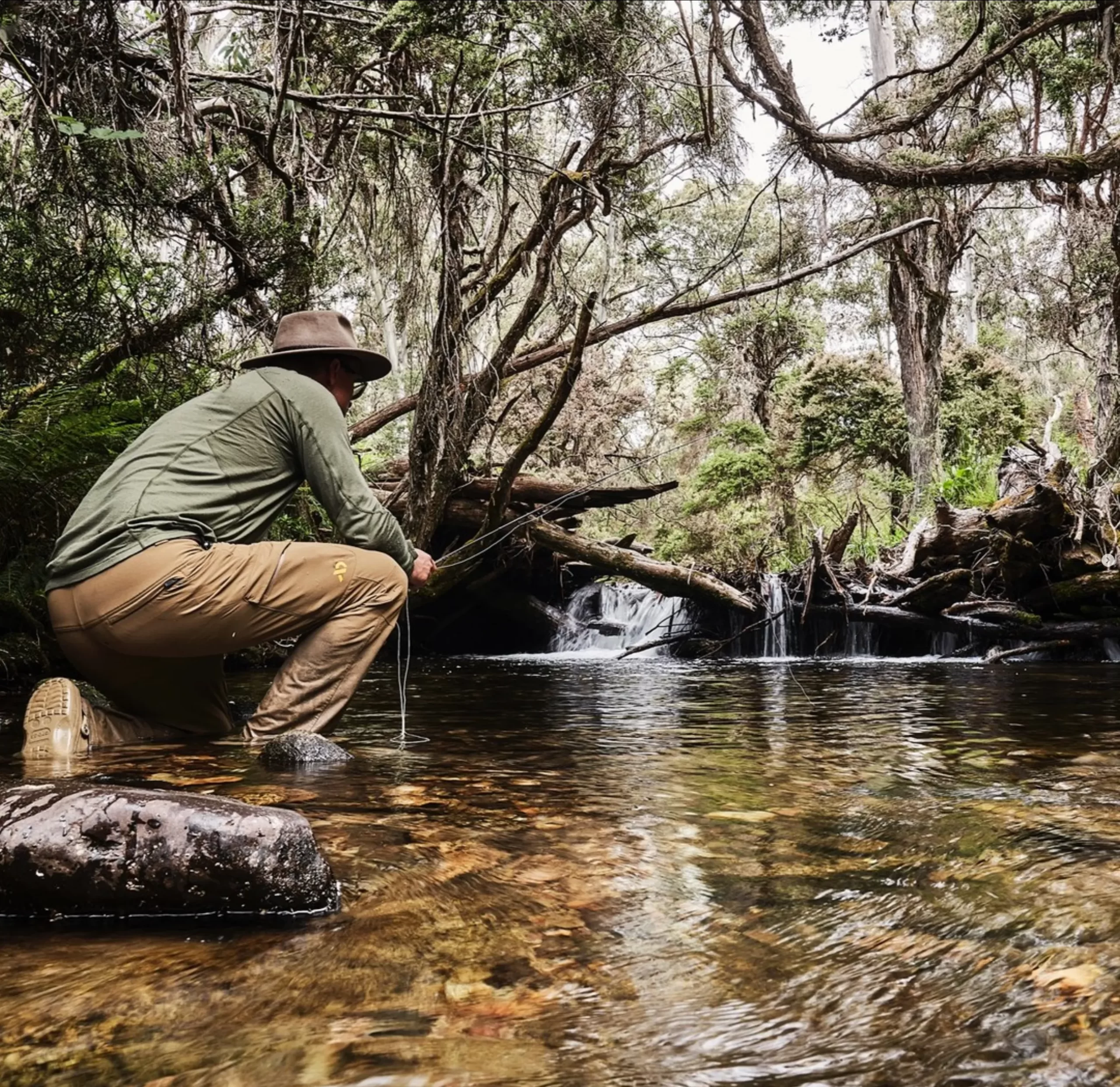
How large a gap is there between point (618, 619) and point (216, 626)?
935 centimetres

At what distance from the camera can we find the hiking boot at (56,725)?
337cm

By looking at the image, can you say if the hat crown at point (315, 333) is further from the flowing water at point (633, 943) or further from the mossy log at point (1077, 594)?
the mossy log at point (1077, 594)

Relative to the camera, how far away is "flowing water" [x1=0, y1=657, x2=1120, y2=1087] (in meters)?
1.28

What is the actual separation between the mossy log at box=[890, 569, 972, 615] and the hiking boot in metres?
7.53

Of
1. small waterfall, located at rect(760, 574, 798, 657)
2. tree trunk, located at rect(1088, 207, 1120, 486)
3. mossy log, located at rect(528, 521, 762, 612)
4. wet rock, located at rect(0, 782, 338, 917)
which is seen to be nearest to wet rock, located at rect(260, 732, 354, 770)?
wet rock, located at rect(0, 782, 338, 917)

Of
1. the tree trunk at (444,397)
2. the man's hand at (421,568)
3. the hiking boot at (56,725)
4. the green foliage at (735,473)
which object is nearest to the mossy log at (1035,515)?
the tree trunk at (444,397)

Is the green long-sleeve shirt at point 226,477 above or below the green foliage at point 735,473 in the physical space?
below

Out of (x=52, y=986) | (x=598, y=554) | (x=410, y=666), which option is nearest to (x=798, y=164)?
(x=598, y=554)

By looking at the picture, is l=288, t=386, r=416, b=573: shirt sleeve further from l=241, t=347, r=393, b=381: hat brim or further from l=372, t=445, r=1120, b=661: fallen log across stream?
l=372, t=445, r=1120, b=661: fallen log across stream

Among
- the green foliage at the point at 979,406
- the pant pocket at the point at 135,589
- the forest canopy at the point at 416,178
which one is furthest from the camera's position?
the green foliage at the point at 979,406

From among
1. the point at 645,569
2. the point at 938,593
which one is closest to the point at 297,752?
the point at 645,569

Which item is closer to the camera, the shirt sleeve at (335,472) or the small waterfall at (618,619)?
the shirt sleeve at (335,472)

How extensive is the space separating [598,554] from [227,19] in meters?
5.94

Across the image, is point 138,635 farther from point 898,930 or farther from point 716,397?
point 716,397
